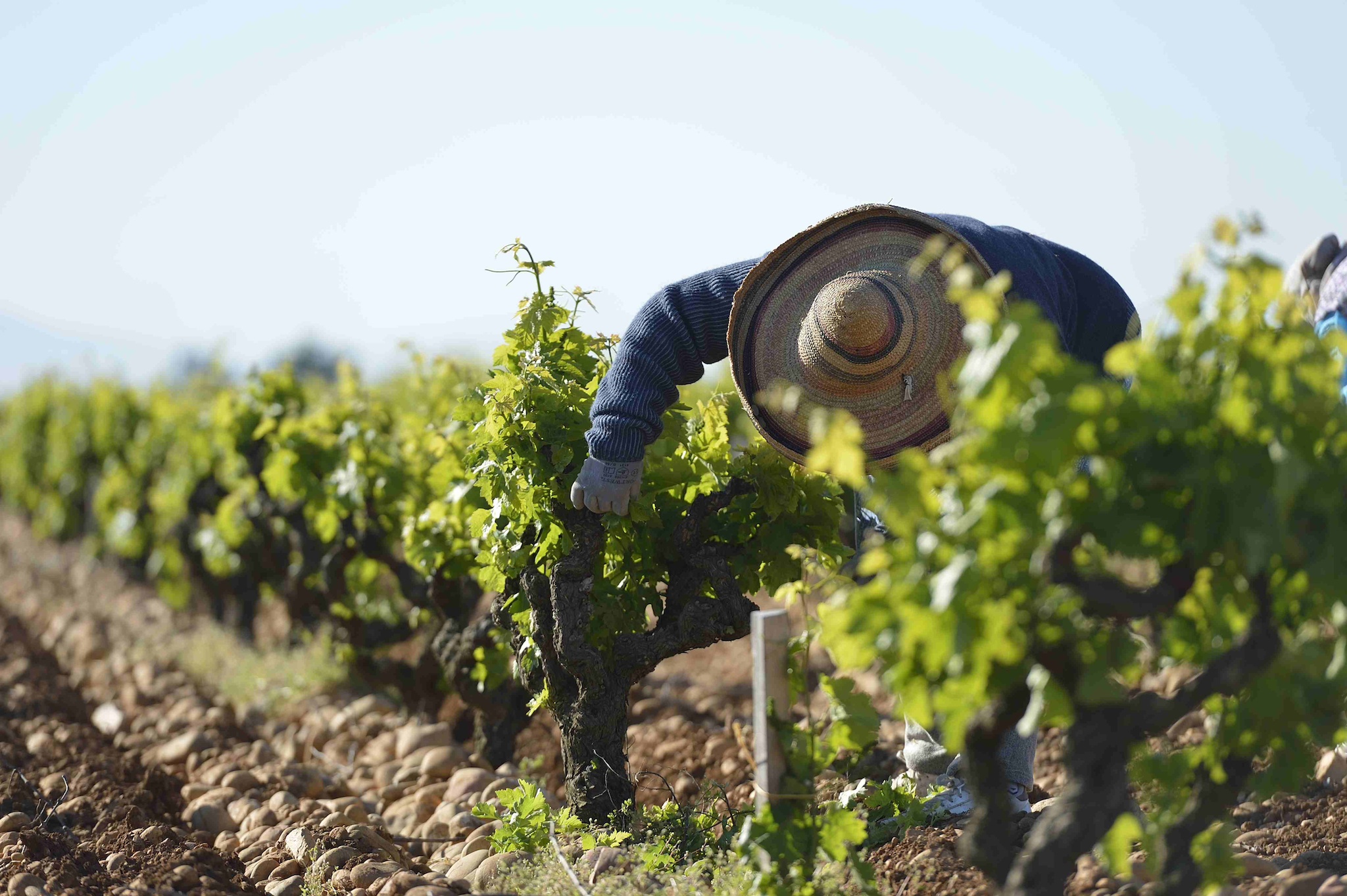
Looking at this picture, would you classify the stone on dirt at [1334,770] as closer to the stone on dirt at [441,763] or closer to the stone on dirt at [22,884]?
the stone on dirt at [441,763]

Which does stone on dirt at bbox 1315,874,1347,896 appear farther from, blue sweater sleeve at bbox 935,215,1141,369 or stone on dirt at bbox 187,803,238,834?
stone on dirt at bbox 187,803,238,834

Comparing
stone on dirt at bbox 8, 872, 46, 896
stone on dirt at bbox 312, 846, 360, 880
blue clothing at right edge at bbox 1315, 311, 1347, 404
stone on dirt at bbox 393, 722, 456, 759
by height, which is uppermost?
blue clothing at right edge at bbox 1315, 311, 1347, 404

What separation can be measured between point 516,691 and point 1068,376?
341 cm

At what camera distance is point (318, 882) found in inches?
133

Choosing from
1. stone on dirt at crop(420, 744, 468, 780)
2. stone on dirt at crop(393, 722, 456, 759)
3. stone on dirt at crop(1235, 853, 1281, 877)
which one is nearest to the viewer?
stone on dirt at crop(1235, 853, 1281, 877)

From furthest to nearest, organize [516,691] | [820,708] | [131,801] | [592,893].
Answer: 1. [820,708]
2. [516,691]
3. [131,801]
4. [592,893]

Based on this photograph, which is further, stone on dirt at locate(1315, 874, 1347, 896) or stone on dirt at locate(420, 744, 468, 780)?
stone on dirt at locate(420, 744, 468, 780)

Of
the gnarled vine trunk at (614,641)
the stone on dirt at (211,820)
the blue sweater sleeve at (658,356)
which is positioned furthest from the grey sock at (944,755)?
the stone on dirt at (211,820)

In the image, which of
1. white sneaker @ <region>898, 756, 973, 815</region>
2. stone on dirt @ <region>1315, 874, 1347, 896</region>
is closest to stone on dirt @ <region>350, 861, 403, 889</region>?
white sneaker @ <region>898, 756, 973, 815</region>

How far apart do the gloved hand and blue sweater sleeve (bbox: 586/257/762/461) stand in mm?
1736

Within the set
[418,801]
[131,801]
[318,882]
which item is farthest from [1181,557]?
[131,801]

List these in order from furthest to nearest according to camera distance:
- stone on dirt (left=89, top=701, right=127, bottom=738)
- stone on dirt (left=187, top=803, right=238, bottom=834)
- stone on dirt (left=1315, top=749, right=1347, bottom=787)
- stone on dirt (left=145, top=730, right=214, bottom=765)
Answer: stone on dirt (left=89, top=701, right=127, bottom=738) → stone on dirt (left=145, top=730, right=214, bottom=765) → stone on dirt (left=187, top=803, right=238, bottom=834) → stone on dirt (left=1315, top=749, right=1347, bottom=787)

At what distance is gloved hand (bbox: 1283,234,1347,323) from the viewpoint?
3.60 meters

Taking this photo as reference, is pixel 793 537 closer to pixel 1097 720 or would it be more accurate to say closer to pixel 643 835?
pixel 643 835
